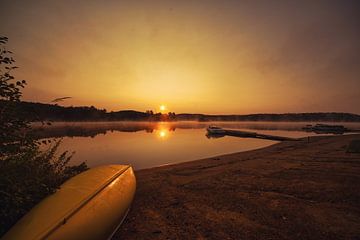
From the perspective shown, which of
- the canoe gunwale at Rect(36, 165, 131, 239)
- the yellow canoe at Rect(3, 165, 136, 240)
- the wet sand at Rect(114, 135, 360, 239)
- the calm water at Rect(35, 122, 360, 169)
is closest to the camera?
the canoe gunwale at Rect(36, 165, 131, 239)

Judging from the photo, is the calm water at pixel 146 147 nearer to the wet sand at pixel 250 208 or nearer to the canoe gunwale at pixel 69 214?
the wet sand at pixel 250 208

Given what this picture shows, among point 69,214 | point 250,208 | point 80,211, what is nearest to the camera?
point 69,214

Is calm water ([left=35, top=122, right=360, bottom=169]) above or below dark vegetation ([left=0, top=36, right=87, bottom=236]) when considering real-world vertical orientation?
below

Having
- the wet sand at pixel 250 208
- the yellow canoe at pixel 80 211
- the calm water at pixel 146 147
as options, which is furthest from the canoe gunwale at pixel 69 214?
the calm water at pixel 146 147

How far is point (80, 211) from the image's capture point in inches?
129

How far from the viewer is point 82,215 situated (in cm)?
323

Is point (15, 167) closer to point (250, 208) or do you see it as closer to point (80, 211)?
point (80, 211)

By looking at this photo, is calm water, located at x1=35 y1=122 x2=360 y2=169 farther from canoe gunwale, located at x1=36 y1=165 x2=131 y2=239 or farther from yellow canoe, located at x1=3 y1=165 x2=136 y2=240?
canoe gunwale, located at x1=36 y1=165 x2=131 y2=239

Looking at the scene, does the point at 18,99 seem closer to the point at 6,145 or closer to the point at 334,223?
the point at 6,145

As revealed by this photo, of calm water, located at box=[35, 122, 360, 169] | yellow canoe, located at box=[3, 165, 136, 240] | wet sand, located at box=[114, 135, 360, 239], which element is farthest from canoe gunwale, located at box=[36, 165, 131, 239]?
calm water, located at box=[35, 122, 360, 169]

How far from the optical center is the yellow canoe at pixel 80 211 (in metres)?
2.81

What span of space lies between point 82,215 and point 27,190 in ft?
4.66

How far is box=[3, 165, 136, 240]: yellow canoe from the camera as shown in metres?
2.81

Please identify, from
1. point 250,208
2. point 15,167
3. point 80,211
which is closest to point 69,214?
point 80,211
